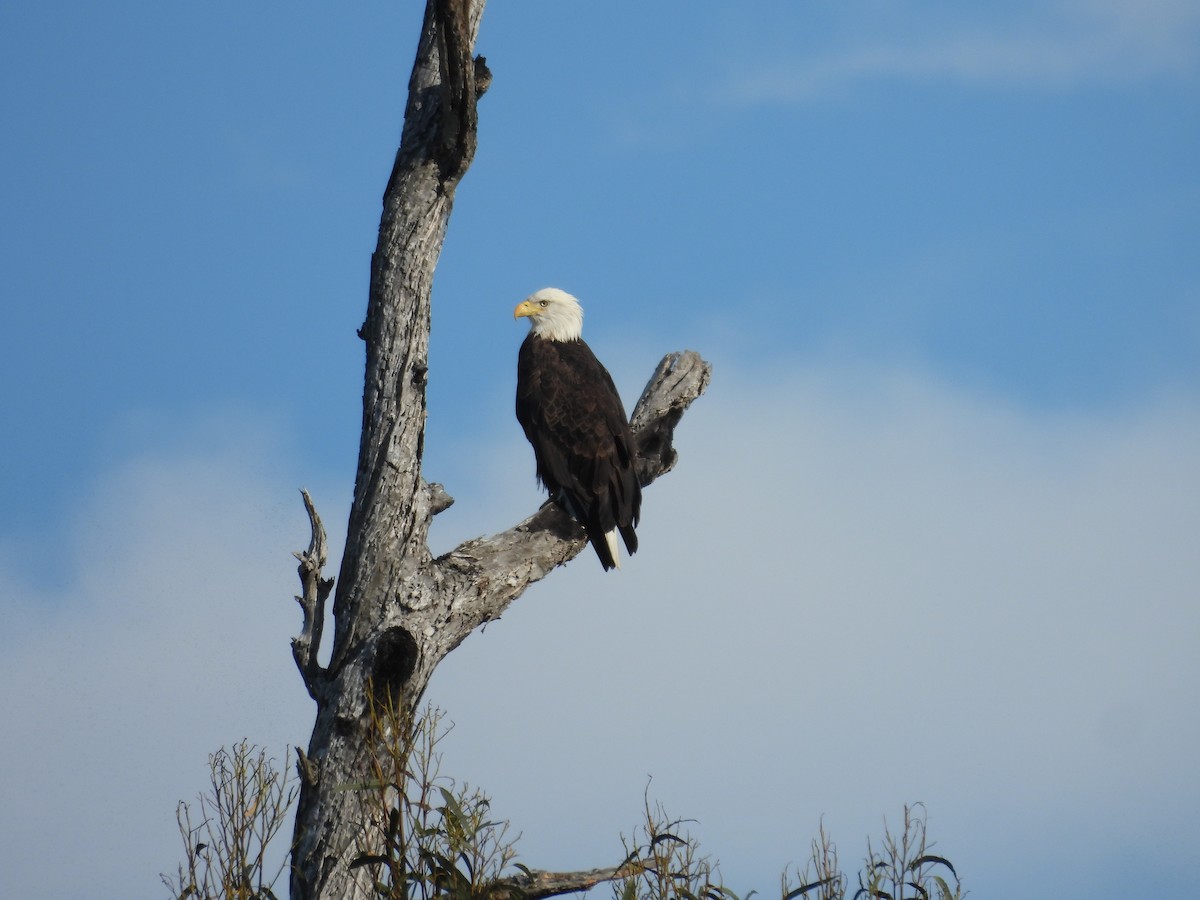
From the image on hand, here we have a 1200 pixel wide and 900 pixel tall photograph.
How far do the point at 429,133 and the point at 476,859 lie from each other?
3.42 meters

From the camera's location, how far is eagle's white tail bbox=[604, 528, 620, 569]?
704cm

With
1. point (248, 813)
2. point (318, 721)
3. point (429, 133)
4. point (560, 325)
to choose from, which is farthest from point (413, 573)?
point (560, 325)

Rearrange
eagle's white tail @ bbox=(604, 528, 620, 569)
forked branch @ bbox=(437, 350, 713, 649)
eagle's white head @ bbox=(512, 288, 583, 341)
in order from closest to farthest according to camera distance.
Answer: forked branch @ bbox=(437, 350, 713, 649)
eagle's white tail @ bbox=(604, 528, 620, 569)
eagle's white head @ bbox=(512, 288, 583, 341)

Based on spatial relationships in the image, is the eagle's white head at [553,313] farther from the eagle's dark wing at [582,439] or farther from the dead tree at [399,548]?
the dead tree at [399,548]

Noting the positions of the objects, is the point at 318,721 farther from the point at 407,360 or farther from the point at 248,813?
the point at 407,360

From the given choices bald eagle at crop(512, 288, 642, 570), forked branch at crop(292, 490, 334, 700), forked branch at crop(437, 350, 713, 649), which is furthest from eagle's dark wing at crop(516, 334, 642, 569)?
forked branch at crop(292, 490, 334, 700)

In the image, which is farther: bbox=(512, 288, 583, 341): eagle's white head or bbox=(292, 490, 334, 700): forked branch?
bbox=(512, 288, 583, 341): eagle's white head

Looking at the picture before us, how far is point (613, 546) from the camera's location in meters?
7.09

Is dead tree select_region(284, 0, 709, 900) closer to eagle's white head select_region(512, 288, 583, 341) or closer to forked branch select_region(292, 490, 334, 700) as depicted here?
forked branch select_region(292, 490, 334, 700)

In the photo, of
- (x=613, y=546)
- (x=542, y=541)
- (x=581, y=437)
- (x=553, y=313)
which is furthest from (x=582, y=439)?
(x=553, y=313)

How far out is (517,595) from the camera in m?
6.10

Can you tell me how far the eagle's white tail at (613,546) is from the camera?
7.04 meters

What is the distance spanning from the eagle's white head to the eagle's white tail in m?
1.90

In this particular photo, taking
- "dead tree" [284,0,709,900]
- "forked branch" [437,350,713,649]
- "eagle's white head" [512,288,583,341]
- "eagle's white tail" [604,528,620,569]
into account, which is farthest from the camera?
"eagle's white head" [512,288,583,341]
